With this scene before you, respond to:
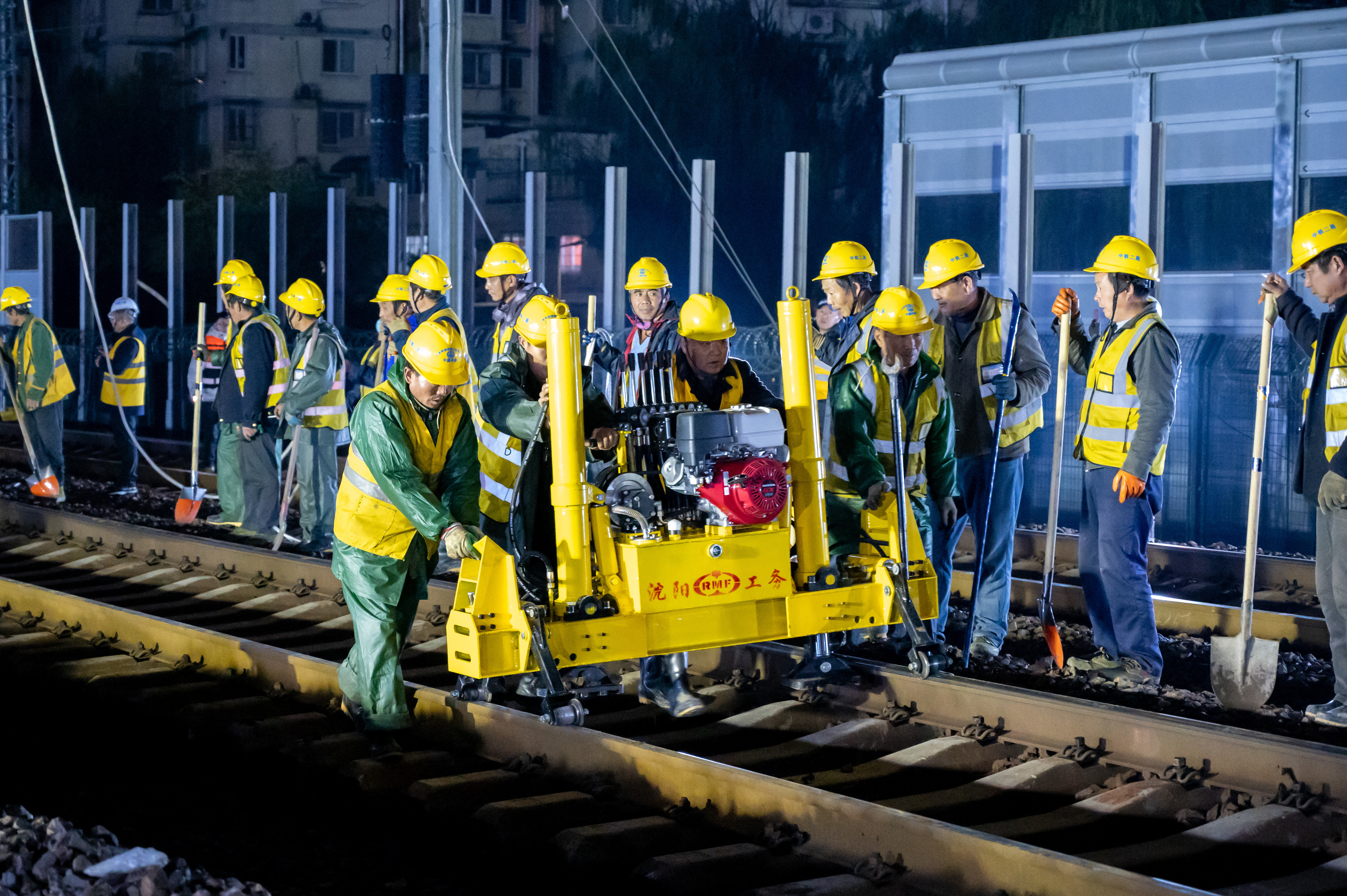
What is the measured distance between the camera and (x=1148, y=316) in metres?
6.60

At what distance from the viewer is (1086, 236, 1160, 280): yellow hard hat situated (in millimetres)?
6617

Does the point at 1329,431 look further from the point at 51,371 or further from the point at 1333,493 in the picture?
the point at 51,371

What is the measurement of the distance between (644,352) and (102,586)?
5226 millimetres

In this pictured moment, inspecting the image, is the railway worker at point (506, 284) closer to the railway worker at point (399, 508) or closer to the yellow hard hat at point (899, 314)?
the railway worker at point (399, 508)

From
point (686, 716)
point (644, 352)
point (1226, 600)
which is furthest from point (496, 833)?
point (1226, 600)

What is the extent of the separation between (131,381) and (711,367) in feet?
31.6

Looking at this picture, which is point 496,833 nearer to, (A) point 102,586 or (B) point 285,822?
(B) point 285,822

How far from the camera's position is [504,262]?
339 inches

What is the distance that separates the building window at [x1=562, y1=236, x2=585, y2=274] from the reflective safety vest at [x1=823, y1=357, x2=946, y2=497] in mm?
28907

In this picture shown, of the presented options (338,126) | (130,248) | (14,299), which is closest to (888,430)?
(14,299)

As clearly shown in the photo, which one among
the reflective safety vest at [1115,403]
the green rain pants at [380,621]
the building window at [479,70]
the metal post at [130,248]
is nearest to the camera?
the green rain pants at [380,621]

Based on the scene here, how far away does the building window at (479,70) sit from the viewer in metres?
41.7

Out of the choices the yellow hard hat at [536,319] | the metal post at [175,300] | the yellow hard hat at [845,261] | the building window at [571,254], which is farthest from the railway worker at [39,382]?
the building window at [571,254]

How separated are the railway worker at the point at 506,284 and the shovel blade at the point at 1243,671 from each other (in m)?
4.08
